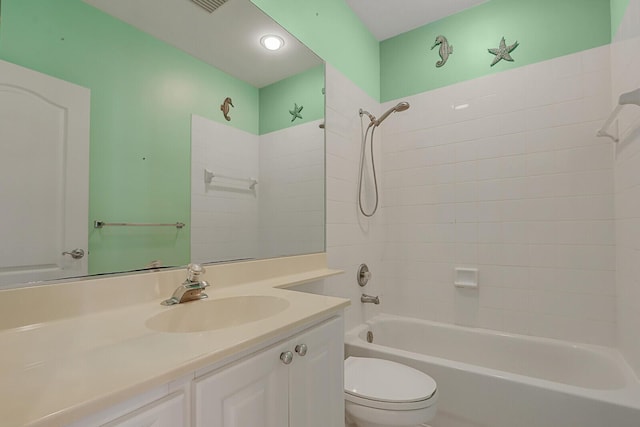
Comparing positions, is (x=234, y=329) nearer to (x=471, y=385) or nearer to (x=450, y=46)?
(x=471, y=385)

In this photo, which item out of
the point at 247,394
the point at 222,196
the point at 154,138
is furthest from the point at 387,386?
the point at 154,138

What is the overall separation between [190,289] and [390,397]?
A: 88cm

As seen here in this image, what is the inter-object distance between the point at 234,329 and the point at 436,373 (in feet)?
3.83

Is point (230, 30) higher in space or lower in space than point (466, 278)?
higher

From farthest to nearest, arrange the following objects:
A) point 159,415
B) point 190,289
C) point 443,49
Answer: point 443,49 < point 190,289 < point 159,415

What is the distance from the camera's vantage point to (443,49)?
82.7 inches

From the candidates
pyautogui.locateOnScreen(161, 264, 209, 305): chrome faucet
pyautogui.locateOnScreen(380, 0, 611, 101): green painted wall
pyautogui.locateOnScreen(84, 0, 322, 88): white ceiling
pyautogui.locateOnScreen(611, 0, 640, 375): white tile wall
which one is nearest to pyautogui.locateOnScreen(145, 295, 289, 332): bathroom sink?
pyautogui.locateOnScreen(161, 264, 209, 305): chrome faucet

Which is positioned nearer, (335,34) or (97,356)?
(97,356)

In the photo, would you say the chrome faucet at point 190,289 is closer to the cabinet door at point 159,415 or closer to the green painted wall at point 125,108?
the green painted wall at point 125,108

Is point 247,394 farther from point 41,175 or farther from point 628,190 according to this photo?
point 628,190

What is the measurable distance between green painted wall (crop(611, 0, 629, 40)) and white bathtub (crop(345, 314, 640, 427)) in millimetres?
1685

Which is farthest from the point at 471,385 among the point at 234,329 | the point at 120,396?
Result: the point at 120,396

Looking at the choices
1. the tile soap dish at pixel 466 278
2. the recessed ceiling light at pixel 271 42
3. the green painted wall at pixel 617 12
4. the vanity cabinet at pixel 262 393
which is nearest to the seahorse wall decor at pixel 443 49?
the green painted wall at pixel 617 12

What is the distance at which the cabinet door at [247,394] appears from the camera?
57 centimetres
